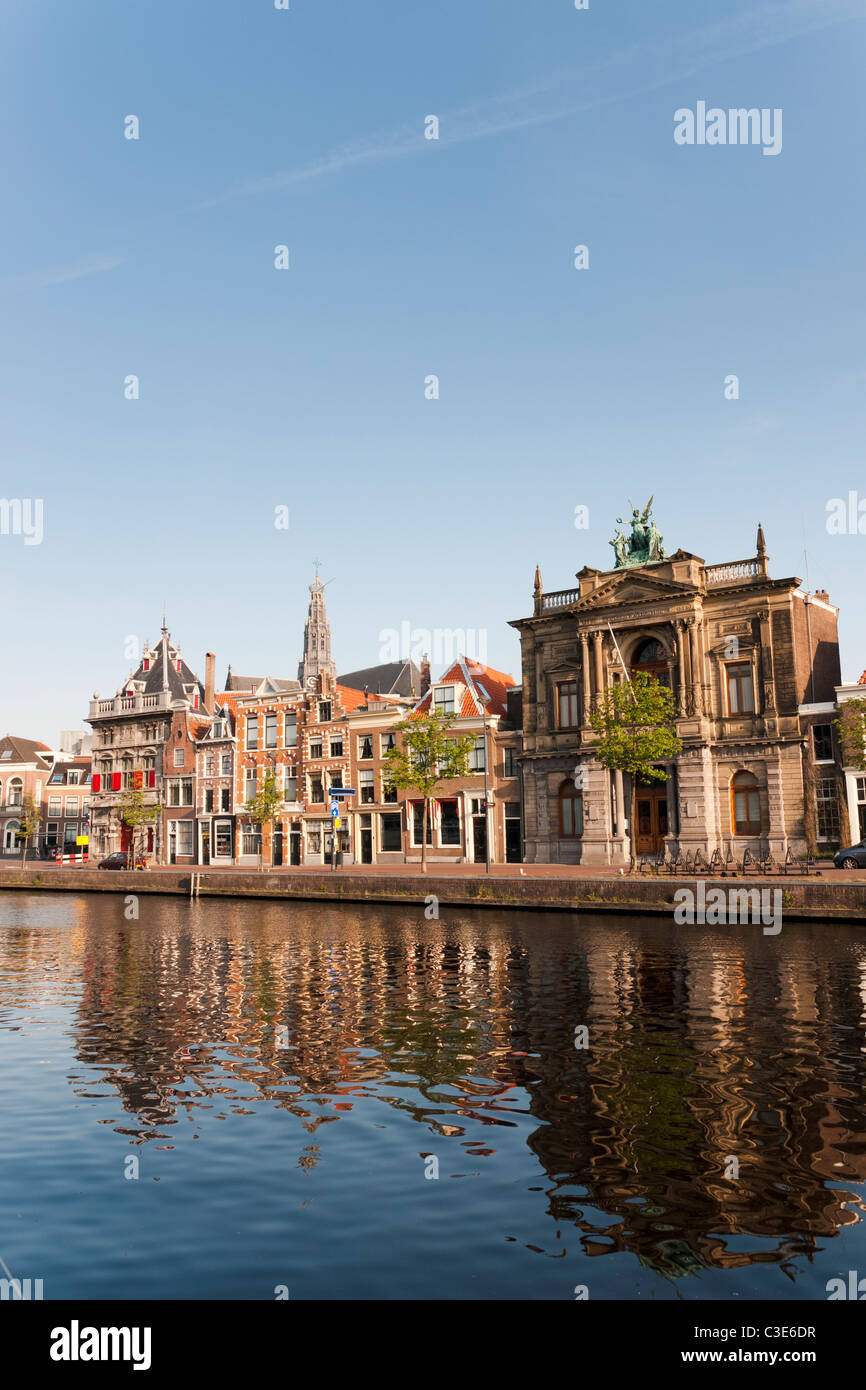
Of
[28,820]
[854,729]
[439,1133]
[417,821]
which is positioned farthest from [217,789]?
[439,1133]

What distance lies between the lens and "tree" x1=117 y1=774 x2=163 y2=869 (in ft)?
265

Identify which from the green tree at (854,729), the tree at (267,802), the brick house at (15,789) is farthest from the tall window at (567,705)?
the brick house at (15,789)

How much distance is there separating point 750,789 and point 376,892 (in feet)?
71.1

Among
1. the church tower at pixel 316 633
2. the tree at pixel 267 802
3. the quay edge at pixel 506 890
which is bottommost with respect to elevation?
the quay edge at pixel 506 890

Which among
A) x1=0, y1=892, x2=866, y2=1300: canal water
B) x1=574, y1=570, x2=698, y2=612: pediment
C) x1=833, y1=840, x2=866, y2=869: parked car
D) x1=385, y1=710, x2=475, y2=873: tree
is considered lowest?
x1=0, y1=892, x2=866, y2=1300: canal water

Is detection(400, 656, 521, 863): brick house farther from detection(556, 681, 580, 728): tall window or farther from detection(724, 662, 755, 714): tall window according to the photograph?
detection(724, 662, 755, 714): tall window

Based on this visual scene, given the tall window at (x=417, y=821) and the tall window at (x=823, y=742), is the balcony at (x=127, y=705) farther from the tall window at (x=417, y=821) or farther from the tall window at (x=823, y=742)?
the tall window at (x=823, y=742)

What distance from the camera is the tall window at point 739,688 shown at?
187 feet

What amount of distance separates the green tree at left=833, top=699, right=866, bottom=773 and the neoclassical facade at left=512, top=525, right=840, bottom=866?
16.7ft

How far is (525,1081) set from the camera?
14.8 m

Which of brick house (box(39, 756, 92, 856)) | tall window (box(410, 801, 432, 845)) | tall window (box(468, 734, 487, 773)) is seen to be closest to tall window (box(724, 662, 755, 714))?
tall window (box(468, 734, 487, 773))

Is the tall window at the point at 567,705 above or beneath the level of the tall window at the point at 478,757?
above

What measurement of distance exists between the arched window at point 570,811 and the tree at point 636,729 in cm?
965
